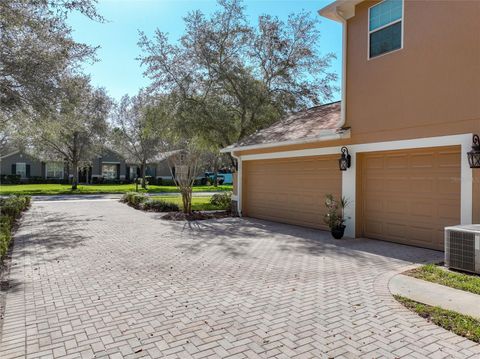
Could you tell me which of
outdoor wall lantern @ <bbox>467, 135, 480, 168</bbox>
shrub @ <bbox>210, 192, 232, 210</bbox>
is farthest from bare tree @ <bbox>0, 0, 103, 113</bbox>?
outdoor wall lantern @ <bbox>467, 135, 480, 168</bbox>

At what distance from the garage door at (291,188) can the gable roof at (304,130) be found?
31.2 inches

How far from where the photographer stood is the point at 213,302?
4605mm

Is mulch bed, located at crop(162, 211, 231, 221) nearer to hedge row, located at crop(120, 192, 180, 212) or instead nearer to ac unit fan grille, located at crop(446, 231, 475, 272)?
hedge row, located at crop(120, 192, 180, 212)

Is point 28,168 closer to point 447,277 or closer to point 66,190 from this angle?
point 66,190

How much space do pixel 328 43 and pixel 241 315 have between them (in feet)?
53.6

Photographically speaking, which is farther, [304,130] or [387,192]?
[304,130]

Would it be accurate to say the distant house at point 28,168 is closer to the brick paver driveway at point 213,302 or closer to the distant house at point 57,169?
the distant house at point 57,169

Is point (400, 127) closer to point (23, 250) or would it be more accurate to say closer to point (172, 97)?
point (23, 250)

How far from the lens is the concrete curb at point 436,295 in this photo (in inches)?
170

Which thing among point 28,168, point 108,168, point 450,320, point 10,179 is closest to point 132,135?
point 108,168

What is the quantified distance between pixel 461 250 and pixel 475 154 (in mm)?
1919

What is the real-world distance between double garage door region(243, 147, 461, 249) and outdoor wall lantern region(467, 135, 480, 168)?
1.62ft

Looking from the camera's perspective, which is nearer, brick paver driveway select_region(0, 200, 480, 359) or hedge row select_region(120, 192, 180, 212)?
brick paver driveway select_region(0, 200, 480, 359)

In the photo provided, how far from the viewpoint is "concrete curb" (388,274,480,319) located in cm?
431
